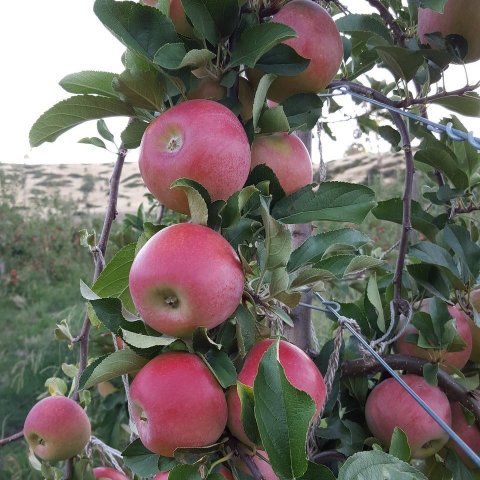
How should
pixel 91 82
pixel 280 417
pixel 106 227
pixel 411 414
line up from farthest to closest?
pixel 106 227, pixel 411 414, pixel 91 82, pixel 280 417

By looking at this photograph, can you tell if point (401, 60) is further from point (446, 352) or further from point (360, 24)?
point (446, 352)

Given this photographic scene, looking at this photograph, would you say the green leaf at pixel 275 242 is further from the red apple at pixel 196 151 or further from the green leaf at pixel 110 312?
the green leaf at pixel 110 312

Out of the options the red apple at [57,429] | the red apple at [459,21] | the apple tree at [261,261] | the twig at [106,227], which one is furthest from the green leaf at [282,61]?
the red apple at [57,429]

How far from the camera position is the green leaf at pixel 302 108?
0.67 metres

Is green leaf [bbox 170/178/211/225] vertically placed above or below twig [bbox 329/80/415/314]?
above

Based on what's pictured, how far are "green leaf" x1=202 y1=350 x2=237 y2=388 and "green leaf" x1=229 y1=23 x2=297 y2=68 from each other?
11.4 inches

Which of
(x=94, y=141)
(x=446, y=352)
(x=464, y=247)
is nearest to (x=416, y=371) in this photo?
(x=446, y=352)

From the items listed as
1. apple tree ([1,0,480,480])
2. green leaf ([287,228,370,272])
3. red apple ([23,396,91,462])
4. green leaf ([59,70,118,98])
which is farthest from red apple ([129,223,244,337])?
Answer: red apple ([23,396,91,462])

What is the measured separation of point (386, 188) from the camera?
4898 millimetres

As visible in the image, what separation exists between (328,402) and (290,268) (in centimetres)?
28

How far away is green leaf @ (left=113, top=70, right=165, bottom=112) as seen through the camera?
589mm

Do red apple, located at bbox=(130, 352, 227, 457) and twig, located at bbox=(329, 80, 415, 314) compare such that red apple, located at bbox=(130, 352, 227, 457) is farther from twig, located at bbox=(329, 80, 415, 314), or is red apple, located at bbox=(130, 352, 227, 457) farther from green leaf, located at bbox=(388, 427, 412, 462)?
twig, located at bbox=(329, 80, 415, 314)

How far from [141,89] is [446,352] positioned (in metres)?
0.53

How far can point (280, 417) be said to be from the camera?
1.44 ft
